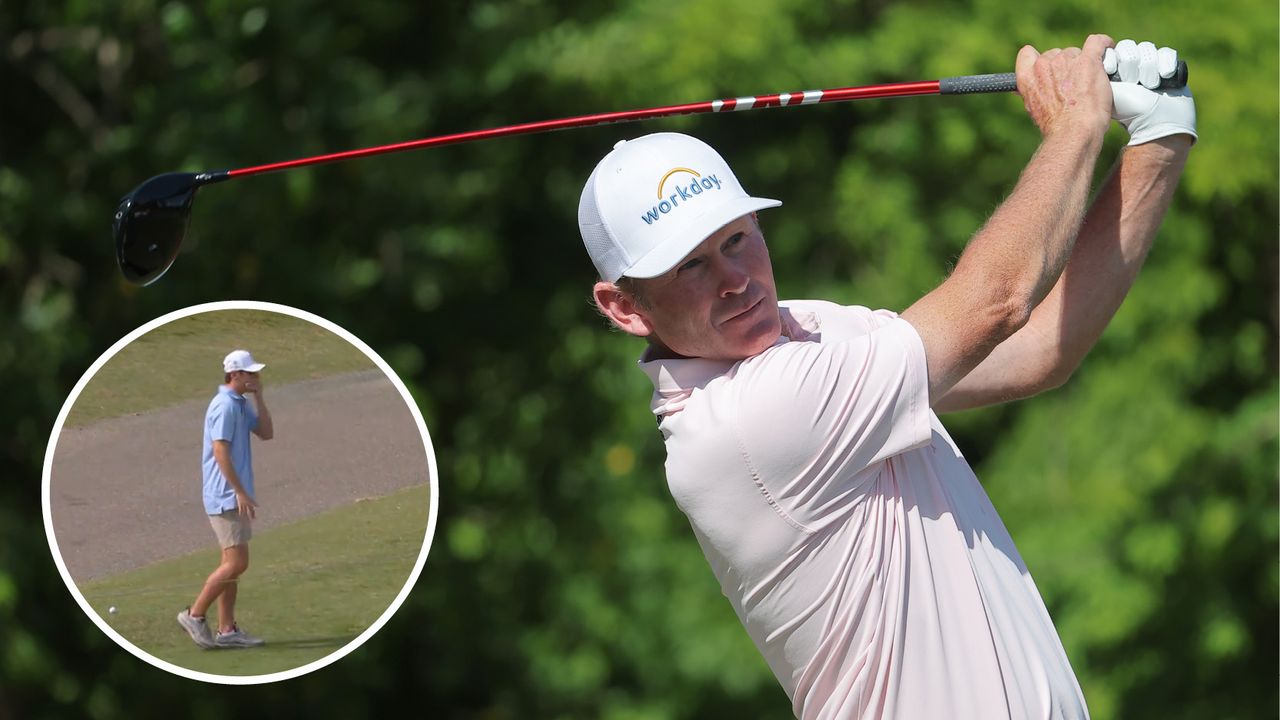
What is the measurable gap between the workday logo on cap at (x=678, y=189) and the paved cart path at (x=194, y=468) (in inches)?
24.2

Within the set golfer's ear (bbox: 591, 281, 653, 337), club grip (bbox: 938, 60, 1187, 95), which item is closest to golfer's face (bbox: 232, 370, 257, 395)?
golfer's ear (bbox: 591, 281, 653, 337)

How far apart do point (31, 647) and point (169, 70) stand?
250cm

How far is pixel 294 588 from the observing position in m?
2.71

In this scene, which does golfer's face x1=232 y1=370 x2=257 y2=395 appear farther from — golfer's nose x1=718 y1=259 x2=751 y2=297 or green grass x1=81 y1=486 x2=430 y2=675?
golfer's nose x1=718 y1=259 x2=751 y2=297

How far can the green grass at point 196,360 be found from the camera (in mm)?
2711

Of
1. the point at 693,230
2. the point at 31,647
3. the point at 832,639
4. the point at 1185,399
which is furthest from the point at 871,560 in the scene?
the point at 1185,399

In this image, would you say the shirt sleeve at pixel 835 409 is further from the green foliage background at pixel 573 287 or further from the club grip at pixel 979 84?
the green foliage background at pixel 573 287

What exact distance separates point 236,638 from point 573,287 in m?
6.02

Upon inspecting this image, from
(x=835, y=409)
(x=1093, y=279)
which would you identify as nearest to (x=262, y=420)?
(x=835, y=409)

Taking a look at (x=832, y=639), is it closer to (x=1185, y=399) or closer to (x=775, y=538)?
(x=775, y=538)

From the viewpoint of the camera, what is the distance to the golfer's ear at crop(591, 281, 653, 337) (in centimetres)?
251

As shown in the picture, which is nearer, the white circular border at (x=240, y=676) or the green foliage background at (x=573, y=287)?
the white circular border at (x=240, y=676)

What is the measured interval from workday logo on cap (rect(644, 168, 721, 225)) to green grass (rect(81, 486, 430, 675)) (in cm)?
67

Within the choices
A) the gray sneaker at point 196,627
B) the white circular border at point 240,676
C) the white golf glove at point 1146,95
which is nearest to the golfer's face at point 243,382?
the white circular border at point 240,676
